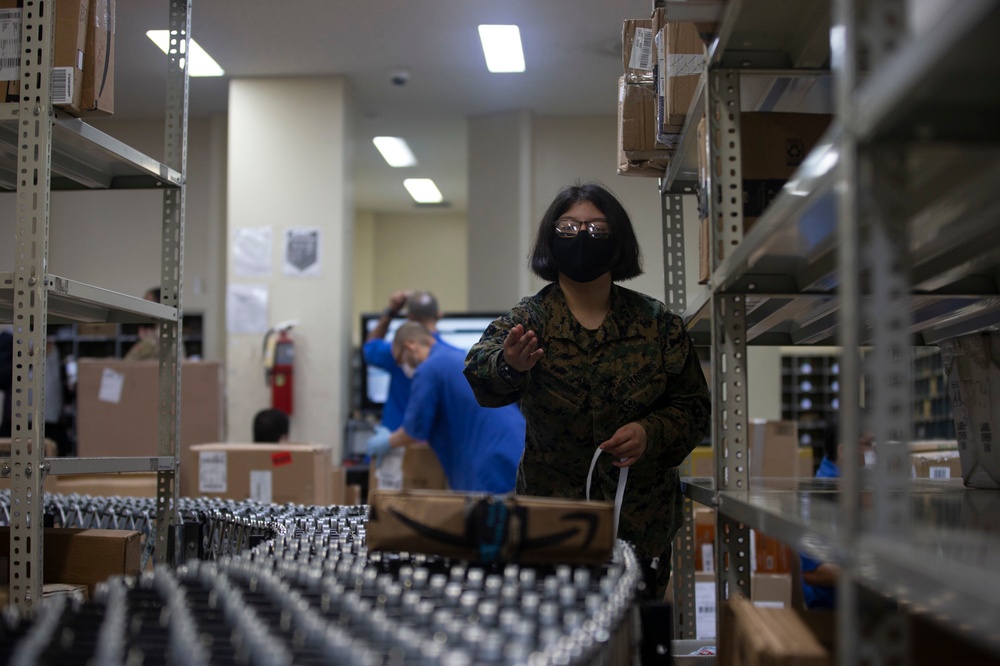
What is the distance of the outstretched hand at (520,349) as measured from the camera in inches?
71.5

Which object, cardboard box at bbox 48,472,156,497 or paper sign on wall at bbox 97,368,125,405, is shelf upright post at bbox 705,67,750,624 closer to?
cardboard box at bbox 48,472,156,497

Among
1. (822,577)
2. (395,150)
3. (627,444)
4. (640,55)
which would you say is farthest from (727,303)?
(395,150)

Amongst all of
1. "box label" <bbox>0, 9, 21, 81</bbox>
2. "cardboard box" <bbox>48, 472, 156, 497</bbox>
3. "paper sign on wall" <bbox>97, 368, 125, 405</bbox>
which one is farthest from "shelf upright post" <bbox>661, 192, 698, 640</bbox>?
"paper sign on wall" <bbox>97, 368, 125, 405</bbox>

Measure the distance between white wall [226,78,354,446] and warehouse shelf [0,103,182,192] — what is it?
406cm

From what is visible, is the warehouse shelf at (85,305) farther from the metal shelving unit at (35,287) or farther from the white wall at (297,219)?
the white wall at (297,219)

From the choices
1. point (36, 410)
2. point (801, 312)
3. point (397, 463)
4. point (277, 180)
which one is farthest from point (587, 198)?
point (277, 180)

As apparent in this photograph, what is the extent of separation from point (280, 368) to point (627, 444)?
506 cm

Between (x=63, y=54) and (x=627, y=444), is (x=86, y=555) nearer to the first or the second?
(x=63, y=54)

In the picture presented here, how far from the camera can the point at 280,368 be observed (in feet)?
21.7

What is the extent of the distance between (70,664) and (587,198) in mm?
1577

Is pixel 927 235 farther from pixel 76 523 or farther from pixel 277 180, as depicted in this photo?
pixel 277 180

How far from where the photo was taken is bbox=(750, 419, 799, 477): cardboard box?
4453mm

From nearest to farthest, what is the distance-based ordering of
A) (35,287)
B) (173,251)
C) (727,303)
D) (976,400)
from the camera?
(727,303), (976,400), (35,287), (173,251)

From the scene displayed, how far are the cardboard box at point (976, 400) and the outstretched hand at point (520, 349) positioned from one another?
31.2 inches
